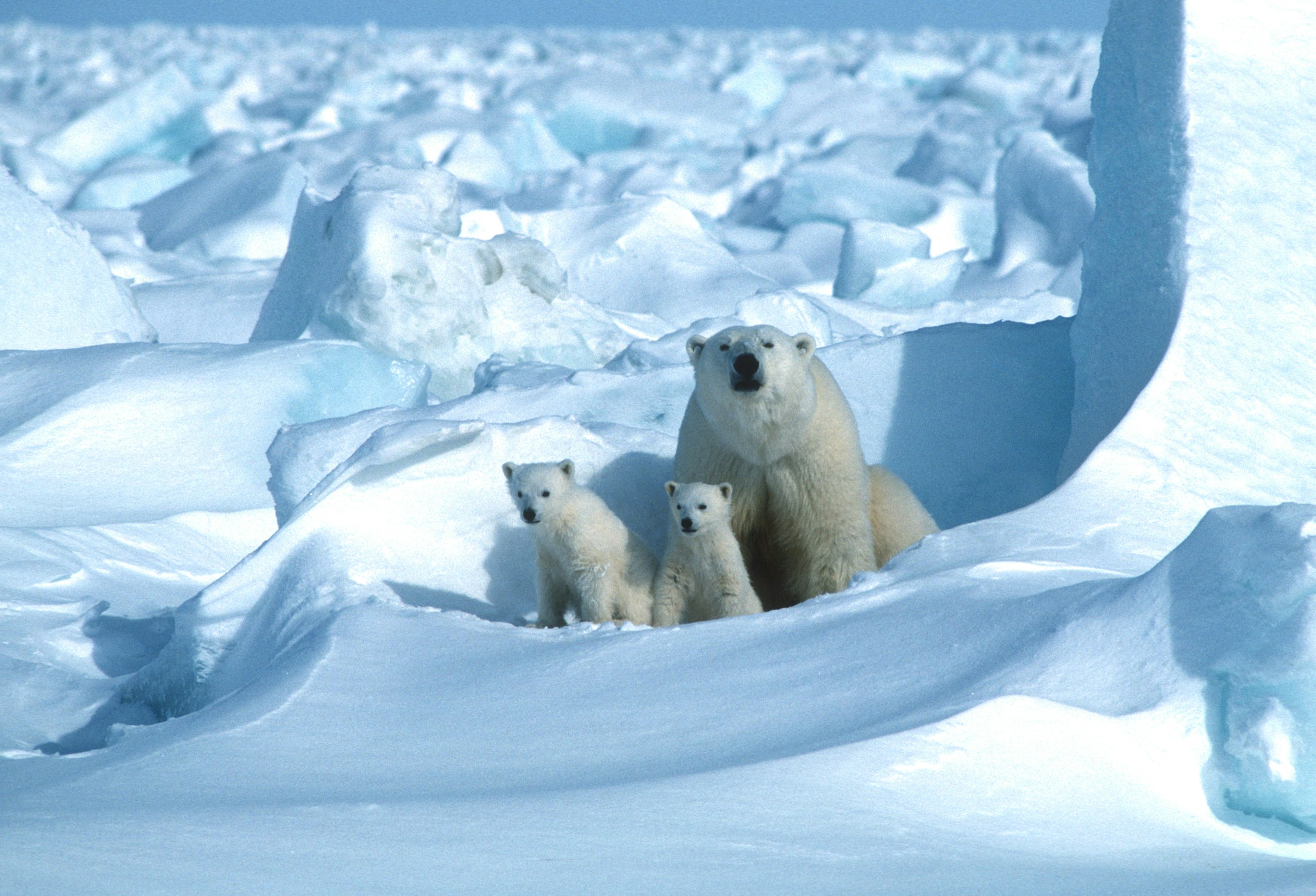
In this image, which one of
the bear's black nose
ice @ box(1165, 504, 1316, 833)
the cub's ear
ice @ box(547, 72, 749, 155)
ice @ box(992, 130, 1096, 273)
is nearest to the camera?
ice @ box(1165, 504, 1316, 833)

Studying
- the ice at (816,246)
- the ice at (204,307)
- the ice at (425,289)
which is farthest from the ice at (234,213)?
the ice at (816,246)

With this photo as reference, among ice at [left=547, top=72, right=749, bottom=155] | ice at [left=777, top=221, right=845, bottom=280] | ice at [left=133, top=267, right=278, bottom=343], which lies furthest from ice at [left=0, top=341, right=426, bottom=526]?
ice at [left=547, top=72, right=749, bottom=155]

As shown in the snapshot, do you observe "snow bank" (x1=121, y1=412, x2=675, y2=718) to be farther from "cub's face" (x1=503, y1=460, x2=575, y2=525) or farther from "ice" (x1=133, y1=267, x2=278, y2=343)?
"ice" (x1=133, y1=267, x2=278, y2=343)

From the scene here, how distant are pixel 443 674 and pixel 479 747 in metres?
0.35

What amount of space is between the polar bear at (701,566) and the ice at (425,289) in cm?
195

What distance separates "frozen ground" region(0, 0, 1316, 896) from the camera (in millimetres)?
1630

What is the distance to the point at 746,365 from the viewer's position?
2730mm

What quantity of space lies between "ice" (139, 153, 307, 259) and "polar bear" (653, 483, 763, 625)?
506 centimetres

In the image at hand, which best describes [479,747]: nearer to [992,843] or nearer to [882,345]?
[992,843]

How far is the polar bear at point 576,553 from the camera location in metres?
2.82

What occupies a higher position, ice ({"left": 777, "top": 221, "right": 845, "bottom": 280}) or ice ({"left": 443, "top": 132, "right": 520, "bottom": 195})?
ice ({"left": 777, "top": 221, "right": 845, "bottom": 280})

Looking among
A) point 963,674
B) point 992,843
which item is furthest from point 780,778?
point 963,674

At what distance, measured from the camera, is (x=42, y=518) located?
138 inches

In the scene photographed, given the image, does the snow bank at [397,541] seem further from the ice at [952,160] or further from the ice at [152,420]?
the ice at [952,160]
